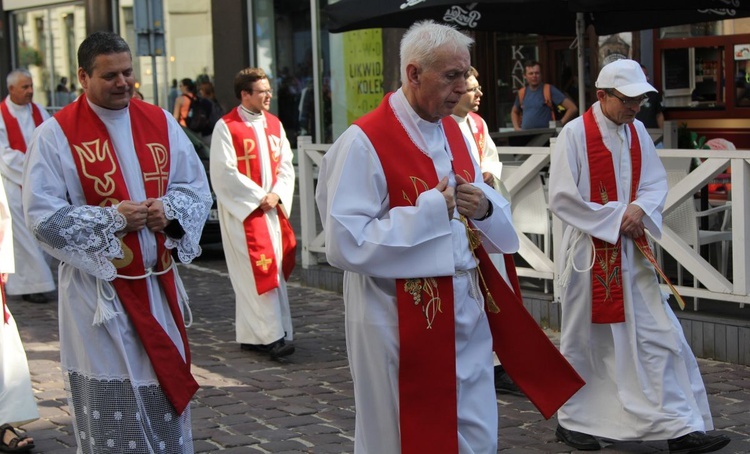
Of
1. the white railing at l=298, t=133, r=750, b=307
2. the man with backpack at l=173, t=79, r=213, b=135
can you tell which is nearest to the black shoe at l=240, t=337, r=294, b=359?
the white railing at l=298, t=133, r=750, b=307

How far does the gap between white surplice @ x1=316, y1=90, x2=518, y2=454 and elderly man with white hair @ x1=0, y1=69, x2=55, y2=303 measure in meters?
7.62

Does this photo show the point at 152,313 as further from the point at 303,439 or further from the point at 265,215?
the point at 265,215

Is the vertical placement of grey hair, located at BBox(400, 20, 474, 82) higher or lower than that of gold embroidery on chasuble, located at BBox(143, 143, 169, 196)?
higher

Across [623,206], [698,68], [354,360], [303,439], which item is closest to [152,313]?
[354,360]

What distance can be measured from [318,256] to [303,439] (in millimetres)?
5494

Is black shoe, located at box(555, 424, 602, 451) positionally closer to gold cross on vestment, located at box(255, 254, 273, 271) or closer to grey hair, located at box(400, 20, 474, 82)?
A: grey hair, located at box(400, 20, 474, 82)

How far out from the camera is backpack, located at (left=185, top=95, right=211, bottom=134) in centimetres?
1758

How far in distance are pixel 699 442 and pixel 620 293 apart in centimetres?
83

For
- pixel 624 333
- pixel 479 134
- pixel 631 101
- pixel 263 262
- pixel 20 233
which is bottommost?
pixel 624 333

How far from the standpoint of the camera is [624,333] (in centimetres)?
637

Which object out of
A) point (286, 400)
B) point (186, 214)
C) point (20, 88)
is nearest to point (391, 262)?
point (186, 214)

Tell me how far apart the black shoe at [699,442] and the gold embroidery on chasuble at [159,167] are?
2.88 m

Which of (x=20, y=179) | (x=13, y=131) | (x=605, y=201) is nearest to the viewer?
(x=605, y=201)

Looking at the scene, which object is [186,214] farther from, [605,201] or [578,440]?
[578,440]
